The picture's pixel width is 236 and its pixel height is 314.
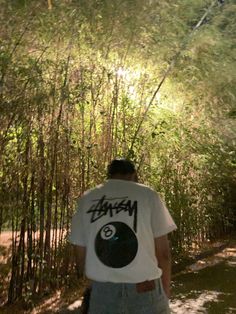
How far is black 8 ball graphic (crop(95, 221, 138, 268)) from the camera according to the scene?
183cm

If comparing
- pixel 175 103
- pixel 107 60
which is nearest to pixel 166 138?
pixel 175 103

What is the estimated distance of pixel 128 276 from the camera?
181 cm

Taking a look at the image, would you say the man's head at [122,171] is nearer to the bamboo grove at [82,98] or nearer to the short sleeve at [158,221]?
the short sleeve at [158,221]

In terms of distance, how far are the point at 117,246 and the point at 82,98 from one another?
254cm

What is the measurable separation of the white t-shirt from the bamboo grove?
5.67 ft

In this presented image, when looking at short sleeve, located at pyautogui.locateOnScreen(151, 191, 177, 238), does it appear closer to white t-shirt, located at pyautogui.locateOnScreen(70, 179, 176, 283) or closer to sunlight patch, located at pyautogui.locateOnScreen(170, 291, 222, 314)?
white t-shirt, located at pyautogui.locateOnScreen(70, 179, 176, 283)

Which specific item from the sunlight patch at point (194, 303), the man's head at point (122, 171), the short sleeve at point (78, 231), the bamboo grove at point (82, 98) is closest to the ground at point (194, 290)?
the sunlight patch at point (194, 303)

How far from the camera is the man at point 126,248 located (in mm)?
1824

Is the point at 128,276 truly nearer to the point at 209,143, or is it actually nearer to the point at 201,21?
the point at 201,21

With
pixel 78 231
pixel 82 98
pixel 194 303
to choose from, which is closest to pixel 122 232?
pixel 78 231

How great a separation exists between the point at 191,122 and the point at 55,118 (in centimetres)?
247

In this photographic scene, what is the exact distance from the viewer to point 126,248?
1.84 metres

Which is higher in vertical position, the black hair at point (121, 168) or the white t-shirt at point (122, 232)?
the black hair at point (121, 168)

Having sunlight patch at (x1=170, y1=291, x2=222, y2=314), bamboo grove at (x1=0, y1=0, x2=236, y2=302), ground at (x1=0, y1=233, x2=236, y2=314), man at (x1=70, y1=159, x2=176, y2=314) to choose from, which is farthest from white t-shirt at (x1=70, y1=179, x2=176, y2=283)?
sunlight patch at (x1=170, y1=291, x2=222, y2=314)
